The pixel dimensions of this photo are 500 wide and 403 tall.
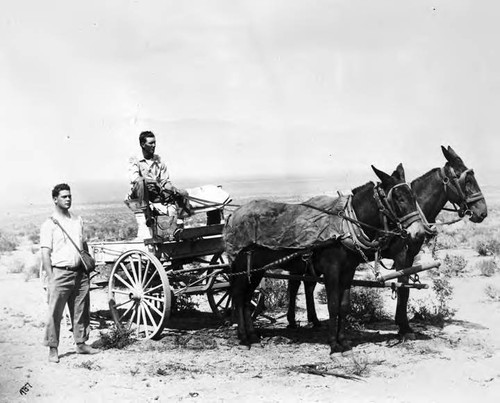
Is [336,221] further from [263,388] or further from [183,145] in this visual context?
[183,145]

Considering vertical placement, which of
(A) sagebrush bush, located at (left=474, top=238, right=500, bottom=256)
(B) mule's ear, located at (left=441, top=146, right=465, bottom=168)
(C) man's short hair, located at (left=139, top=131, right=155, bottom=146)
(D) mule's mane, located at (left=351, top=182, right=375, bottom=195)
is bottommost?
(A) sagebrush bush, located at (left=474, top=238, right=500, bottom=256)

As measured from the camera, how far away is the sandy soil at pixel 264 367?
636cm

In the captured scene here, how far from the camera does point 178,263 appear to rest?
955 centimetres

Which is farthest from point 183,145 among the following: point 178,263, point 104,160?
point 178,263

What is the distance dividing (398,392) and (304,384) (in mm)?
997

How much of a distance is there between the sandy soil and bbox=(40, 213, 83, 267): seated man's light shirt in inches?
49.7

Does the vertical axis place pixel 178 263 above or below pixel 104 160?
below

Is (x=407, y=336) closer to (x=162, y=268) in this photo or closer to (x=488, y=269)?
(x=162, y=268)

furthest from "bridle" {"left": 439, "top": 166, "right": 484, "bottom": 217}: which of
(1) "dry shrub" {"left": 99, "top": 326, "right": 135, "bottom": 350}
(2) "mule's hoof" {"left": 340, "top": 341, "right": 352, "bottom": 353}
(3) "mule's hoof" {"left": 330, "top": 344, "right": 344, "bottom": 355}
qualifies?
(1) "dry shrub" {"left": 99, "top": 326, "right": 135, "bottom": 350}

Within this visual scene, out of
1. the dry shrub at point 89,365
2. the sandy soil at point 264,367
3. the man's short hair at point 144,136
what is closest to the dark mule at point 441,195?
the sandy soil at point 264,367

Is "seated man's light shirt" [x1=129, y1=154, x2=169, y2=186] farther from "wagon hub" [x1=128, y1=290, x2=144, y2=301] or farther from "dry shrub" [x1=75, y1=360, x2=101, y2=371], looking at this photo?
"dry shrub" [x1=75, y1=360, x2=101, y2=371]

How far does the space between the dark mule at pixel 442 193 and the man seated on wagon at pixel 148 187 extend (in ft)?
10.9

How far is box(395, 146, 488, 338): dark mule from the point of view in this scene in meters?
8.72

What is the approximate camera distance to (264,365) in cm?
761
